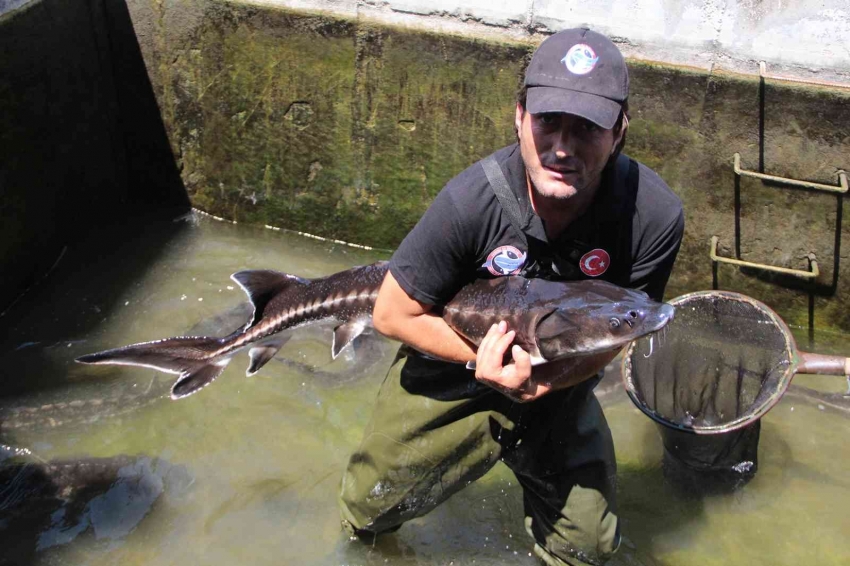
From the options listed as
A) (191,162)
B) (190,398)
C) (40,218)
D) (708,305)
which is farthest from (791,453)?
(40,218)

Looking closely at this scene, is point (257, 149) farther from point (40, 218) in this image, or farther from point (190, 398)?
point (190, 398)

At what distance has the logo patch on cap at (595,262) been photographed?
2238 mm

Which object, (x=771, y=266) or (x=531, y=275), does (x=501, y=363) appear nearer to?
(x=531, y=275)

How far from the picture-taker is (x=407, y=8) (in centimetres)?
417

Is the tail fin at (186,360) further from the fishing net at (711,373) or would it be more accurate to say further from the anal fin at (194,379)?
the fishing net at (711,373)

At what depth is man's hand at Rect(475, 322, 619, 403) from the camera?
7.04ft

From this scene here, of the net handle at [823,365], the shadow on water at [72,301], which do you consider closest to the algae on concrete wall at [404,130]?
the shadow on water at [72,301]

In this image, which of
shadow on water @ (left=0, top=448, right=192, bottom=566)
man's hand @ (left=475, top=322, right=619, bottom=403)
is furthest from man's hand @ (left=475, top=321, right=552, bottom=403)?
shadow on water @ (left=0, top=448, right=192, bottom=566)

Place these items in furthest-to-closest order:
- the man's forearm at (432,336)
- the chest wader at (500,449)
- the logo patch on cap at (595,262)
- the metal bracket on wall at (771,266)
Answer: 1. the metal bracket on wall at (771,266)
2. the chest wader at (500,449)
3. the man's forearm at (432,336)
4. the logo patch on cap at (595,262)

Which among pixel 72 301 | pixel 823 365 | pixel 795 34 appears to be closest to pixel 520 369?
pixel 823 365

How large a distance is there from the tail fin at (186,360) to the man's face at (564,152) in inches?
58.7

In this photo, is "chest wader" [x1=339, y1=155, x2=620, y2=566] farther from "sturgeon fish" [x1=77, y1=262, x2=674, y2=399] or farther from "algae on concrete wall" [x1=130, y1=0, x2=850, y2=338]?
"algae on concrete wall" [x1=130, y1=0, x2=850, y2=338]

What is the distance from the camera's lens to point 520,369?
2.14 m

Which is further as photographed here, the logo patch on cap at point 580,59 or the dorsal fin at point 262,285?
the dorsal fin at point 262,285
